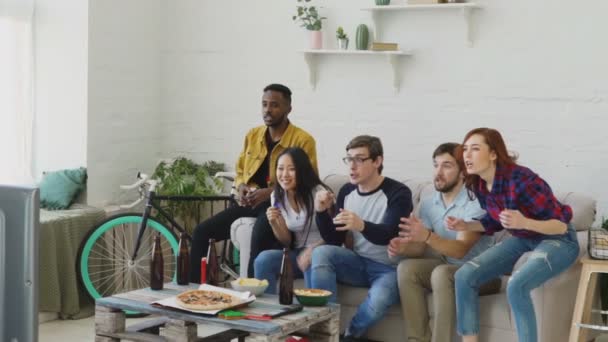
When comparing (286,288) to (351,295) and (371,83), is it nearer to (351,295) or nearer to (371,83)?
(351,295)

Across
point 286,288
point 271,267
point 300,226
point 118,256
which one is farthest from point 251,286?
point 118,256

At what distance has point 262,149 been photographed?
189 inches

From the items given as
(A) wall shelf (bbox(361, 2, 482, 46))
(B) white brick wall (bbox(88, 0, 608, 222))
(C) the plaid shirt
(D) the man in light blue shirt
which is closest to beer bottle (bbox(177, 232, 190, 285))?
(D) the man in light blue shirt

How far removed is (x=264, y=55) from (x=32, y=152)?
60.6 inches

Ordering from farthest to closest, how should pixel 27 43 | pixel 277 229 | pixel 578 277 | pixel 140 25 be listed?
1. pixel 140 25
2. pixel 27 43
3. pixel 277 229
4. pixel 578 277

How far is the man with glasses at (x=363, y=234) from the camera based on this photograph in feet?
13.2

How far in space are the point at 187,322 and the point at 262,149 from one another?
150cm

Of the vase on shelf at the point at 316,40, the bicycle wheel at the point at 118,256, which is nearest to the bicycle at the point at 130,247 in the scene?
the bicycle wheel at the point at 118,256

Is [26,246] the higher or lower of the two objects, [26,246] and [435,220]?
the higher

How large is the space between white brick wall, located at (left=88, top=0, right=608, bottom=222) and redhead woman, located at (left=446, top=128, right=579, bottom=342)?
912mm

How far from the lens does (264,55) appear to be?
18.4 ft

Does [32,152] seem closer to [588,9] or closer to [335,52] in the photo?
[335,52]

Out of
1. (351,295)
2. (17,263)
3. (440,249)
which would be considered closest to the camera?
(17,263)

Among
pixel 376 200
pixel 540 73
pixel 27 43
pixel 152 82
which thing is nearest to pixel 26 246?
pixel 376 200
